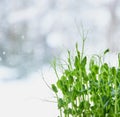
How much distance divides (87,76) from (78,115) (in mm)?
107

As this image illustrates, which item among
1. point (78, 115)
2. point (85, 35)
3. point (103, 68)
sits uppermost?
point (85, 35)

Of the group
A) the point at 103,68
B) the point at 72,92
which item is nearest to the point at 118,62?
the point at 103,68

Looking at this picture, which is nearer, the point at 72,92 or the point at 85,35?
the point at 72,92

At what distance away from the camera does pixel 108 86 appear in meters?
0.96

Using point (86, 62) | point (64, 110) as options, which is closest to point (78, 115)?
point (64, 110)

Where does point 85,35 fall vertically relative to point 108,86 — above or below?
above

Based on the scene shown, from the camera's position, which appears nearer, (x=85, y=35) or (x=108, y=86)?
(x=108, y=86)

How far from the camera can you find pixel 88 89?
38.4 inches

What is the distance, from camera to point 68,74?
39.1 inches

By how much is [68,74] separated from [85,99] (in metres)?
0.08

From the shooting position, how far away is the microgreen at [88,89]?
95 centimetres

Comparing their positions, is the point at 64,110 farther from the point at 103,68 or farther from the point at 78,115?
the point at 103,68

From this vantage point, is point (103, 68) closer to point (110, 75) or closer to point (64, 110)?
point (110, 75)

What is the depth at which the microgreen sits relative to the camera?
949mm
